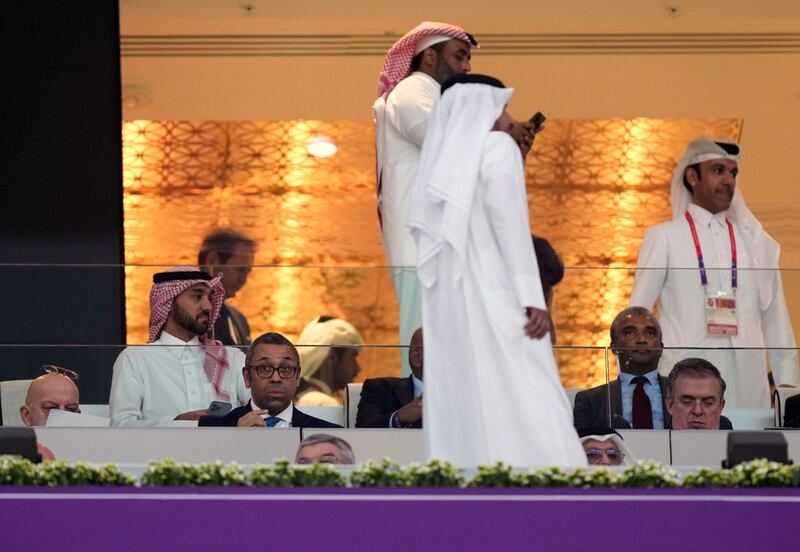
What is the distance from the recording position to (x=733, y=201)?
9.10 meters

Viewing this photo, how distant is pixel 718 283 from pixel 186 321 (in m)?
2.24

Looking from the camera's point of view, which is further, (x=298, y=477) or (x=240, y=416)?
(x=240, y=416)

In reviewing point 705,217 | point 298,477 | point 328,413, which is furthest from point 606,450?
point 705,217

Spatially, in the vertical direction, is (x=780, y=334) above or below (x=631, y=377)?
above

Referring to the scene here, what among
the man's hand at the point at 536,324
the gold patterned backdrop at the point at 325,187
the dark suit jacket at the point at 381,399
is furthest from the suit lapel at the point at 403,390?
the gold patterned backdrop at the point at 325,187

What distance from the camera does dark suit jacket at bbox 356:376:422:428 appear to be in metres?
7.30

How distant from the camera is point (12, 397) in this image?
732cm

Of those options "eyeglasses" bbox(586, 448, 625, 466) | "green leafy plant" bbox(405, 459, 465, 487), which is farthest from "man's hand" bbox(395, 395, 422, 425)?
"green leafy plant" bbox(405, 459, 465, 487)

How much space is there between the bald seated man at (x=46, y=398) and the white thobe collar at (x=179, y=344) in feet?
1.37

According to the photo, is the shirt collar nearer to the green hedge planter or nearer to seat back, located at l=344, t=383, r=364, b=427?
seat back, located at l=344, t=383, r=364, b=427

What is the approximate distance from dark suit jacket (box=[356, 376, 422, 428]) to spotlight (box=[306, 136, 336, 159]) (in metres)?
5.13

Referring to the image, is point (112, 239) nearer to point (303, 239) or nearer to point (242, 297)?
point (303, 239)

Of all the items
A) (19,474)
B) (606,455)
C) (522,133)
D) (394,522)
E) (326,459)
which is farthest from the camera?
(606,455)

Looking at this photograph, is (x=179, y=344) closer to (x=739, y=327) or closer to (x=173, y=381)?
(x=173, y=381)
